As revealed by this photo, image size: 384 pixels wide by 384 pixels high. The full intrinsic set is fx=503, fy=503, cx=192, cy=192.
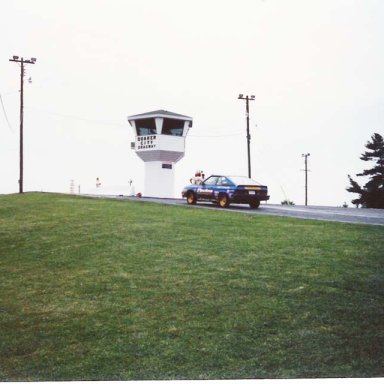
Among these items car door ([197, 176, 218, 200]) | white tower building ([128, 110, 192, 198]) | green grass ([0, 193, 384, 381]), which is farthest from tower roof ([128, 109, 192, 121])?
green grass ([0, 193, 384, 381])

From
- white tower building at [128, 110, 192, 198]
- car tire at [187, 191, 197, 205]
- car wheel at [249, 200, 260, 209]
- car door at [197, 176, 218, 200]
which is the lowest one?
car wheel at [249, 200, 260, 209]

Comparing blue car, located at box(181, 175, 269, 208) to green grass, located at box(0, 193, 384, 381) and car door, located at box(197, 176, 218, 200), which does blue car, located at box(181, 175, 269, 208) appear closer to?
car door, located at box(197, 176, 218, 200)

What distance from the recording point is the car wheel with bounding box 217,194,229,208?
821 inches

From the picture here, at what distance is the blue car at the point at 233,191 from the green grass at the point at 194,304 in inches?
276

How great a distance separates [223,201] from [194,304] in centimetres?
1336

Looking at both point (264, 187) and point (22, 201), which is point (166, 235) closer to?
point (264, 187)

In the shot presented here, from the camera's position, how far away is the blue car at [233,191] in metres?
20.5

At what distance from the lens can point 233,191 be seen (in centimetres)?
2055

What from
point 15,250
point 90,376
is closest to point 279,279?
point 90,376

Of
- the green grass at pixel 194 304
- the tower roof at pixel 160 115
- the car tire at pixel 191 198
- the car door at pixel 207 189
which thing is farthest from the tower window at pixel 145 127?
the green grass at pixel 194 304

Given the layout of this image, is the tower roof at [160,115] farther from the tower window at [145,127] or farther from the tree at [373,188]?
the tree at [373,188]

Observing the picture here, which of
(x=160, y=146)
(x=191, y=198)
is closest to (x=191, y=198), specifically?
(x=191, y=198)

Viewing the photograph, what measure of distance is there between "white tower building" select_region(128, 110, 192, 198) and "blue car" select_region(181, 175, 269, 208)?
15.6 meters

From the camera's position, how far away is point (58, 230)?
14.7 meters
